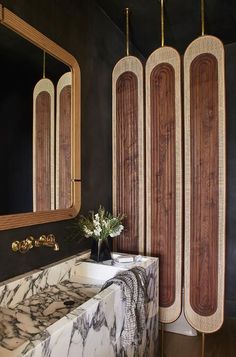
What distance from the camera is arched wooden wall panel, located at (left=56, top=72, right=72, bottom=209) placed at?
1.80 metres

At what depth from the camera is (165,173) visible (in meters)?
2.22

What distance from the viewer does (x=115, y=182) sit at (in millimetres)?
2432

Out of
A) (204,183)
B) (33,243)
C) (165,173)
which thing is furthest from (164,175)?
(33,243)

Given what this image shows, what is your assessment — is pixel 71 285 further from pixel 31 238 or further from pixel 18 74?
pixel 18 74

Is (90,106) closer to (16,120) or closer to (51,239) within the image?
(16,120)

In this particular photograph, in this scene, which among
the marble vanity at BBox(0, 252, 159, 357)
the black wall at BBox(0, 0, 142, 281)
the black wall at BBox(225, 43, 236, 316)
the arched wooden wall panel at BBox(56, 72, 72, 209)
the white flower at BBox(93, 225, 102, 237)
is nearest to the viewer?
the marble vanity at BBox(0, 252, 159, 357)

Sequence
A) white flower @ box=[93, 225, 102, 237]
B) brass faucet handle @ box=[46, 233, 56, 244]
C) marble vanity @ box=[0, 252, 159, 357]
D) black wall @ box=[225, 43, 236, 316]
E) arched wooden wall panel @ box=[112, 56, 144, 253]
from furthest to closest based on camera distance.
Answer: black wall @ box=[225, 43, 236, 316] < arched wooden wall panel @ box=[112, 56, 144, 253] < white flower @ box=[93, 225, 102, 237] < brass faucet handle @ box=[46, 233, 56, 244] < marble vanity @ box=[0, 252, 159, 357]

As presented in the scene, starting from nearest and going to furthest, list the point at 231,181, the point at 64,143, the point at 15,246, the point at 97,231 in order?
the point at 15,246 < the point at 64,143 < the point at 97,231 < the point at 231,181

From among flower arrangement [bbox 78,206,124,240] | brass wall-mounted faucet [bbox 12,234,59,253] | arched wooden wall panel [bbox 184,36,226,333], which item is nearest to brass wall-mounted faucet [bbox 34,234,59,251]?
brass wall-mounted faucet [bbox 12,234,59,253]

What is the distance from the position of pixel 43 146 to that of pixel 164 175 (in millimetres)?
1008

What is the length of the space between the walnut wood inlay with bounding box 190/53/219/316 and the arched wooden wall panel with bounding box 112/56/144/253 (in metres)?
0.43

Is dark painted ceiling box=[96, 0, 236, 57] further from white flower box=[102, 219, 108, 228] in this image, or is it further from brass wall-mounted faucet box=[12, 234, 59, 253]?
brass wall-mounted faucet box=[12, 234, 59, 253]

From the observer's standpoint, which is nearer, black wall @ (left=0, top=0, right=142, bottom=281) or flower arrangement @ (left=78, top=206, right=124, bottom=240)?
black wall @ (left=0, top=0, right=142, bottom=281)

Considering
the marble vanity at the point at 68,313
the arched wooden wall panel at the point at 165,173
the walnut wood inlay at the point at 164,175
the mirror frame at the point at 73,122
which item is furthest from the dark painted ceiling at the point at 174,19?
the marble vanity at the point at 68,313
